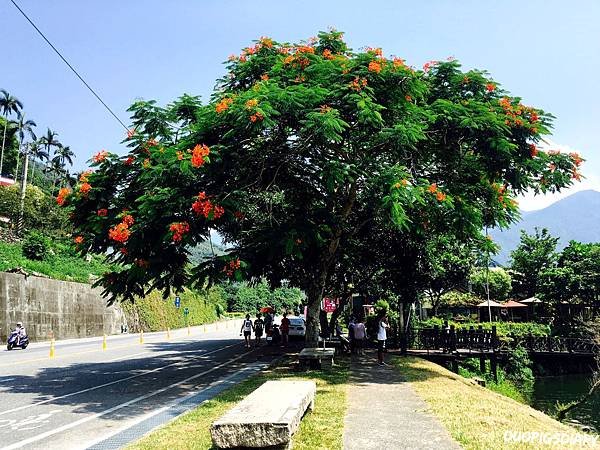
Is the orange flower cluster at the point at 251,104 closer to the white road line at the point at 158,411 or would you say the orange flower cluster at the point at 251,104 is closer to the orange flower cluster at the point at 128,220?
the orange flower cluster at the point at 128,220

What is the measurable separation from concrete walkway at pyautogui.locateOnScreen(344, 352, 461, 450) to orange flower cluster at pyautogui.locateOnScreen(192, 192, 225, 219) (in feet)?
16.6

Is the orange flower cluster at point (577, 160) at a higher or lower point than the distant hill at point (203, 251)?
higher

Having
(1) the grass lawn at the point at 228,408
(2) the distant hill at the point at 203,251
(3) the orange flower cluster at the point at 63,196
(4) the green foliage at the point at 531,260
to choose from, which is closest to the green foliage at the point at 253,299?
(4) the green foliage at the point at 531,260

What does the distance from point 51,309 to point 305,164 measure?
27.7 m

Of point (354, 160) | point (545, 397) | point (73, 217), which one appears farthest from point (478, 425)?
point (545, 397)

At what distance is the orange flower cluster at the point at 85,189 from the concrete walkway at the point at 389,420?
8686 millimetres

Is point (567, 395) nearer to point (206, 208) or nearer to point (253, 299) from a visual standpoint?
point (206, 208)

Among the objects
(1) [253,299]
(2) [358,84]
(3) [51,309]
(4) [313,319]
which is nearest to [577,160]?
(2) [358,84]

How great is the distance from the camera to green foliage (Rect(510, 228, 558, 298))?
169 ft

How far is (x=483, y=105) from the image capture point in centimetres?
1412

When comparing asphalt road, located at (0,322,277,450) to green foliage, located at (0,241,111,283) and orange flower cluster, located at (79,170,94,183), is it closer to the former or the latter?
orange flower cluster, located at (79,170,94,183)

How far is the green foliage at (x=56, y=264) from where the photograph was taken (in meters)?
35.2

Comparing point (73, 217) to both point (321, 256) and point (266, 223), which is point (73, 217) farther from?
point (321, 256)

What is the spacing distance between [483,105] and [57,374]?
49.8 feet
